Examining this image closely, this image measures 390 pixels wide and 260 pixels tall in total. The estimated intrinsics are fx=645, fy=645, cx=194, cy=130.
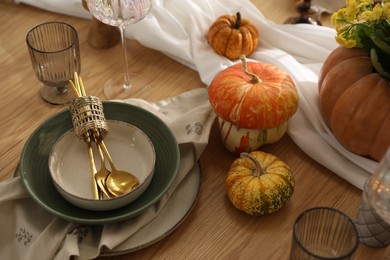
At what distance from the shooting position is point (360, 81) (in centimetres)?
113

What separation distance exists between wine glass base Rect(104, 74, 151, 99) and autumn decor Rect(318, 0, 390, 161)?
37cm

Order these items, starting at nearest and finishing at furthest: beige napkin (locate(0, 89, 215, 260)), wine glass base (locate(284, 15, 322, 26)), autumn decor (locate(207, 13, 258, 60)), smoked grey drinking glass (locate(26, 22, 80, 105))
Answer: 1. beige napkin (locate(0, 89, 215, 260))
2. smoked grey drinking glass (locate(26, 22, 80, 105))
3. autumn decor (locate(207, 13, 258, 60))
4. wine glass base (locate(284, 15, 322, 26))

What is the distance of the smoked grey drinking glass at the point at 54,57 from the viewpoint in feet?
4.07

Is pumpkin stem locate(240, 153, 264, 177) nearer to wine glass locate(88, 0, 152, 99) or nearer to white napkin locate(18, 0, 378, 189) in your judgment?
white napkin locate(18, 0, 378, 189)

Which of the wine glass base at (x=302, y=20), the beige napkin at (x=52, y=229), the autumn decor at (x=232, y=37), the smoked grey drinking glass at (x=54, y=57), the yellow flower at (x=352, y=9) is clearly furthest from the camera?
the wine glass base at (x=302, y=20)

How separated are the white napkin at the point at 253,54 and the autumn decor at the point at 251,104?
0.08m

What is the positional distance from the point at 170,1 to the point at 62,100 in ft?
1.21

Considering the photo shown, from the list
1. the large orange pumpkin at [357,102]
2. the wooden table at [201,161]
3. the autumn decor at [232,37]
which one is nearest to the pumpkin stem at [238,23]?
the autumn decor at [232,37]

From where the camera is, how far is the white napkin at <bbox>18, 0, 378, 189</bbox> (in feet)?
4.16

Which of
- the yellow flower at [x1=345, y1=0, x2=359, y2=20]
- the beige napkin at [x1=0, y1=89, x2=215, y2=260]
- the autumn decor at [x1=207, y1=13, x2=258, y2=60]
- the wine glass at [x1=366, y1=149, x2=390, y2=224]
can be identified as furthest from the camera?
the autumn decor at [x1=207, y1=13, x2=258, y2=60]

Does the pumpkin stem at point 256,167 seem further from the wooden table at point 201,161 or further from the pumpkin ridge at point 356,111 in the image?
the pumpkin ridge at point 356,111

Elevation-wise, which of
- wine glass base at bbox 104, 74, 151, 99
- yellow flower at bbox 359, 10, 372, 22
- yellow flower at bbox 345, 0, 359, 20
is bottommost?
wine glass base at bbox 104, 74, 151, 99

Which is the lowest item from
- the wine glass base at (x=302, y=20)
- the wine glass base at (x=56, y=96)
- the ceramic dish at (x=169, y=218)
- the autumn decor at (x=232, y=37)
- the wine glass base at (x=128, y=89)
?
the wine glass base at (x=56, y=96)

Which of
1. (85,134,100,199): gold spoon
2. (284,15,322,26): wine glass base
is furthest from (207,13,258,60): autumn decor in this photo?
(85,134,100,199): gold spoon
